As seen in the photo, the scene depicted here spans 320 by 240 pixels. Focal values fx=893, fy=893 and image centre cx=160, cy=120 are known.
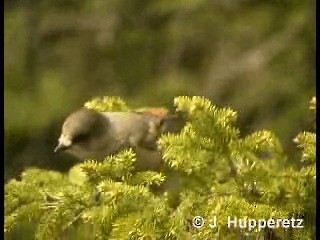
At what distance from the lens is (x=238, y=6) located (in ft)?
4.72

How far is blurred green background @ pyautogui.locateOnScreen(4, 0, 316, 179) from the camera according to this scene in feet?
4.26

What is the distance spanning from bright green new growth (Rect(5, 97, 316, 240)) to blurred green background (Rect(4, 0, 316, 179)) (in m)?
0.06

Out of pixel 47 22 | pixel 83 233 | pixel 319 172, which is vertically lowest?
pixel 83 233

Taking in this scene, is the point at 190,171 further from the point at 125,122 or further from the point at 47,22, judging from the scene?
the point at 47,22

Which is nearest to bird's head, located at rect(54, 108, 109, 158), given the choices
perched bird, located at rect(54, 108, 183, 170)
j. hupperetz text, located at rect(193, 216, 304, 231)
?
perched bird, located at rect(54, 108, 183, 170)

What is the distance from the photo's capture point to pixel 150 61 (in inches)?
53.7

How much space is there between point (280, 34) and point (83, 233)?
Result: 19.1 inches

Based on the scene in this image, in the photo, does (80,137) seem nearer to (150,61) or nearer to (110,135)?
(110,135)

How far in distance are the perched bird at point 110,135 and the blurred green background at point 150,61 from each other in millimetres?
32

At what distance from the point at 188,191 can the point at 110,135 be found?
0.13 meters

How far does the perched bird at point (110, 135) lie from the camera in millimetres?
1225

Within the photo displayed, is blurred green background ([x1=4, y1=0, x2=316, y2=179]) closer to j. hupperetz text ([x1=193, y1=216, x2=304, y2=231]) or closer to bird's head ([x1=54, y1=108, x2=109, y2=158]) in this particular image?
bird's head ([x1=54, y1=108, x2=109, y2=158])

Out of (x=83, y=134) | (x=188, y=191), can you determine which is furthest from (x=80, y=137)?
(x=188, y=191)

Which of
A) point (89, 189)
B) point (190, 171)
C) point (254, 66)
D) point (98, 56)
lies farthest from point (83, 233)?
point (254, 66)
